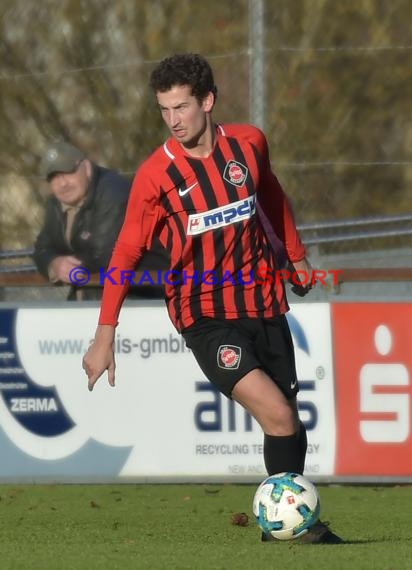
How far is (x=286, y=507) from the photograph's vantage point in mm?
6238

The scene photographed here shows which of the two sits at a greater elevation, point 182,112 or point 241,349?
point 182,112

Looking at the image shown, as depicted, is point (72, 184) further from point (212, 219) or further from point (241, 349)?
point (241, 349)

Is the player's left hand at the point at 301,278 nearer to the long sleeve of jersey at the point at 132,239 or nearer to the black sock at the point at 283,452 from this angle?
the black sock at the point at 283,452

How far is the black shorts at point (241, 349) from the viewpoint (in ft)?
21.0

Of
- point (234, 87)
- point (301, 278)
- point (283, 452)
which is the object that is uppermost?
point (234, 87)

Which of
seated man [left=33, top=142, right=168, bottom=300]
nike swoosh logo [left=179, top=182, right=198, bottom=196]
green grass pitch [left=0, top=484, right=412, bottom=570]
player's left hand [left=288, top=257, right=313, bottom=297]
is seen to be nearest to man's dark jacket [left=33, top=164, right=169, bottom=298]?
seated man [left=33, top=142, right=168, bottom=300]

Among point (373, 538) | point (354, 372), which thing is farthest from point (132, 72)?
point (373, 538)

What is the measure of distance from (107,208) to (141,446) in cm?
153

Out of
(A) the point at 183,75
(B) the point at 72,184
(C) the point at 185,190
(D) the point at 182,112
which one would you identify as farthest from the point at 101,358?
(B) the point at 72,184

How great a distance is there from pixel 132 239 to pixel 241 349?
646 millimetres

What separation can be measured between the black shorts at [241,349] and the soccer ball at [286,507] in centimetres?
44

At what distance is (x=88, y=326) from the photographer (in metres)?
9.54

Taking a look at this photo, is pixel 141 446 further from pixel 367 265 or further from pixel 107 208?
pixel 367 265

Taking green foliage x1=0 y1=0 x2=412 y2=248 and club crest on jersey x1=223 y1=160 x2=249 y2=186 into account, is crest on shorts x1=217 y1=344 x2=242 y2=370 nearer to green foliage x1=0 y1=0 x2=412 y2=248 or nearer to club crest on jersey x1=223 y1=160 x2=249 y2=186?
club crest on jersey x1=223 y1=160 x2=249 y2=186
